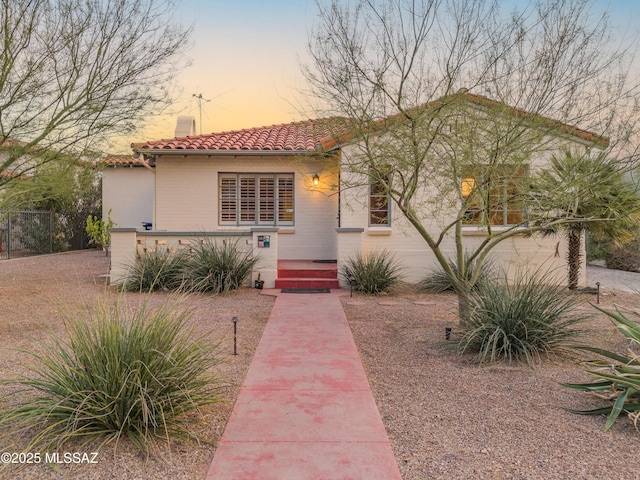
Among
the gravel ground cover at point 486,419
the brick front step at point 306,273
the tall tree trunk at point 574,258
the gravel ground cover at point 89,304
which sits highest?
the tall tree trunk at point 574,258

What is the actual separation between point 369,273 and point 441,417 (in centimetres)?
696

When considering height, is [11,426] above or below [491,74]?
below

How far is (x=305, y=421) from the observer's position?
3.97 metres

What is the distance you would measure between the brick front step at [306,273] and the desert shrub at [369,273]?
0.41 metres

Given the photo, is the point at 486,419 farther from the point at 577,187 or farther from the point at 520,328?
the point at 577,187

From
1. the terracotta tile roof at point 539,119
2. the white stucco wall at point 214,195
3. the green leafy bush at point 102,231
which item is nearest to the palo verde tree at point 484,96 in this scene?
the terracotta tile roof at point 539,119

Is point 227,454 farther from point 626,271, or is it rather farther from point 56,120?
point 626,271

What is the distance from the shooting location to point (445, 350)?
6.25 meters

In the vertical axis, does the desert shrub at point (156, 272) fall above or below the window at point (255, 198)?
below

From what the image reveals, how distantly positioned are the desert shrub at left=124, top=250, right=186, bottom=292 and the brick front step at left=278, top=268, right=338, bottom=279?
2.57 meters

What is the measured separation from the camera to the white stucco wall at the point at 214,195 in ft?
46.7

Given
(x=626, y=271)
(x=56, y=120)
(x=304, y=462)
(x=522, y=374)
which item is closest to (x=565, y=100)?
(x=522, y=374)

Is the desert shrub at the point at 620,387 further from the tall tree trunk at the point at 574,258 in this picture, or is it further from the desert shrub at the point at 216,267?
the desert shrub at the point at 216,267

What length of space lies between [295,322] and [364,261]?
418cm
